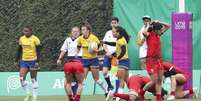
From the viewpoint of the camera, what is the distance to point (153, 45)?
61.3 ft

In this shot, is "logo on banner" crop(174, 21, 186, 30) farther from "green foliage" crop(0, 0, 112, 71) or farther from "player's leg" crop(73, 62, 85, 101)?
"green foliage" crop(0, 0, 112, 71)

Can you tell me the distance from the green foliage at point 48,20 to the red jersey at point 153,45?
1117 cm

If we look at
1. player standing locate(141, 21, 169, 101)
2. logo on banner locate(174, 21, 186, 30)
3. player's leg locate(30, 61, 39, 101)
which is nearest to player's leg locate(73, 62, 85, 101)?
player standing locate(141, 21, 169, 101)

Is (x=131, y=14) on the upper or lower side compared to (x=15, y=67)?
upper

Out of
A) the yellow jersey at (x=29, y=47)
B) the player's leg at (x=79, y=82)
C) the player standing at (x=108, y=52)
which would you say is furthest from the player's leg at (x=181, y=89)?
the yellow jersey at (x=29, y=47)

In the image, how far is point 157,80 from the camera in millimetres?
18547

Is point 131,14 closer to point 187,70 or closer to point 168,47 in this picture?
point 168,47

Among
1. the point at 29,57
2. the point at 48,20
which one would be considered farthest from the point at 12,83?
the point at 48,20

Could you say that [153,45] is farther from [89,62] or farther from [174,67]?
[89,62]

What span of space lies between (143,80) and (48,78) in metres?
7.08

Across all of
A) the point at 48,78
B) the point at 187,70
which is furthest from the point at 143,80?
the point at 48,78

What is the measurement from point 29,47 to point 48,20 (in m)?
6.72

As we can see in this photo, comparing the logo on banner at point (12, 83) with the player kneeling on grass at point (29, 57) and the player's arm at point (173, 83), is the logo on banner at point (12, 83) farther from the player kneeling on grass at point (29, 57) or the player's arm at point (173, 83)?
the player's arm at point (173, 83)

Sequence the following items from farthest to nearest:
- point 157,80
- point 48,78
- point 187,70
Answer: point 48,78
point 187,70
point 157,80
